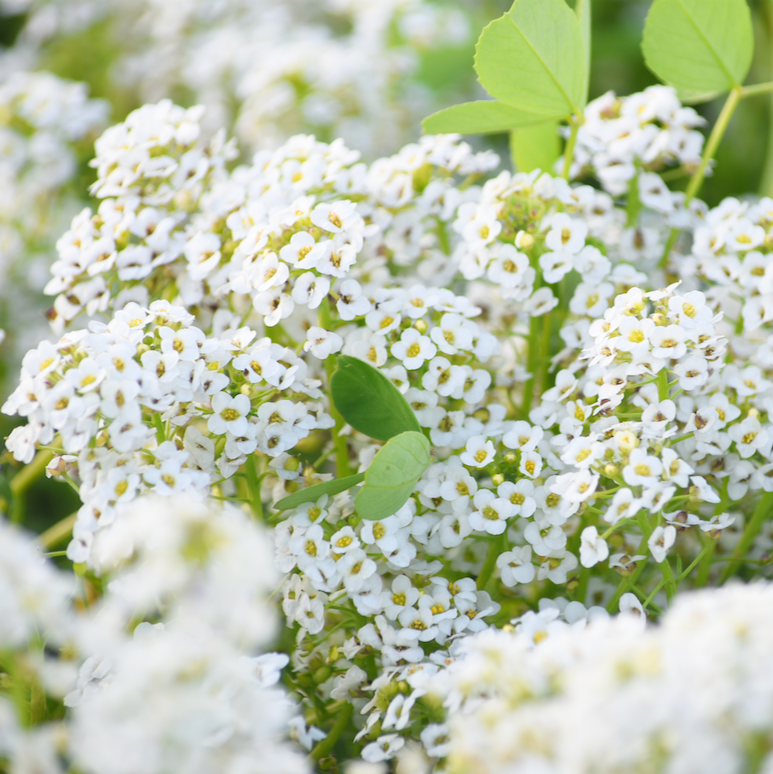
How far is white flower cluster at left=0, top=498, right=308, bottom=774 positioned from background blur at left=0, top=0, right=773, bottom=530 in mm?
705

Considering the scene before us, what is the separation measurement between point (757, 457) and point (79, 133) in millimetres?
976

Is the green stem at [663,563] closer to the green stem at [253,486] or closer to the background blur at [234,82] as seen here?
the green stem at [253,486]

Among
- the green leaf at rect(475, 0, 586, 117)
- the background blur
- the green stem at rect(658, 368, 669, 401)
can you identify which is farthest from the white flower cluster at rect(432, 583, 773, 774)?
the background blur

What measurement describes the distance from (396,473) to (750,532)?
1.15 ft

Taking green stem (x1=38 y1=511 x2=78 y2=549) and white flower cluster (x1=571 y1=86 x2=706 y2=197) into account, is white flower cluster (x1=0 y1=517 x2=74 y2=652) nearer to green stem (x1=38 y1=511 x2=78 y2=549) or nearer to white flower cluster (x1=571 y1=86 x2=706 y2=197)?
green stem (x1=38 y1=511 x2=78 y2=549)

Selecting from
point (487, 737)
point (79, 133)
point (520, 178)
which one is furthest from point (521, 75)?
point (79, 133)

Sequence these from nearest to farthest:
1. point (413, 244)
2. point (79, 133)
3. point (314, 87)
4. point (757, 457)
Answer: point (757, 457) < point (413, 244) < point (79, 133) < point (314, 87)

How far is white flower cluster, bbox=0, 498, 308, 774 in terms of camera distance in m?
0.34

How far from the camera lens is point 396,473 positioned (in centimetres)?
55

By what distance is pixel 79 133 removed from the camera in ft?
3.58

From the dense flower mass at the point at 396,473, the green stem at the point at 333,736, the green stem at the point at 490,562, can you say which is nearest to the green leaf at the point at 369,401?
the dense flower mass at the point at 396,473

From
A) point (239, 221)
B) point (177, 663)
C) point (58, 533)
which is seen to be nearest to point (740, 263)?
point (239, 221)

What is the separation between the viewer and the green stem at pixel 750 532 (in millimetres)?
662

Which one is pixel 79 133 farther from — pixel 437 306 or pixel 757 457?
pixel 757 457
